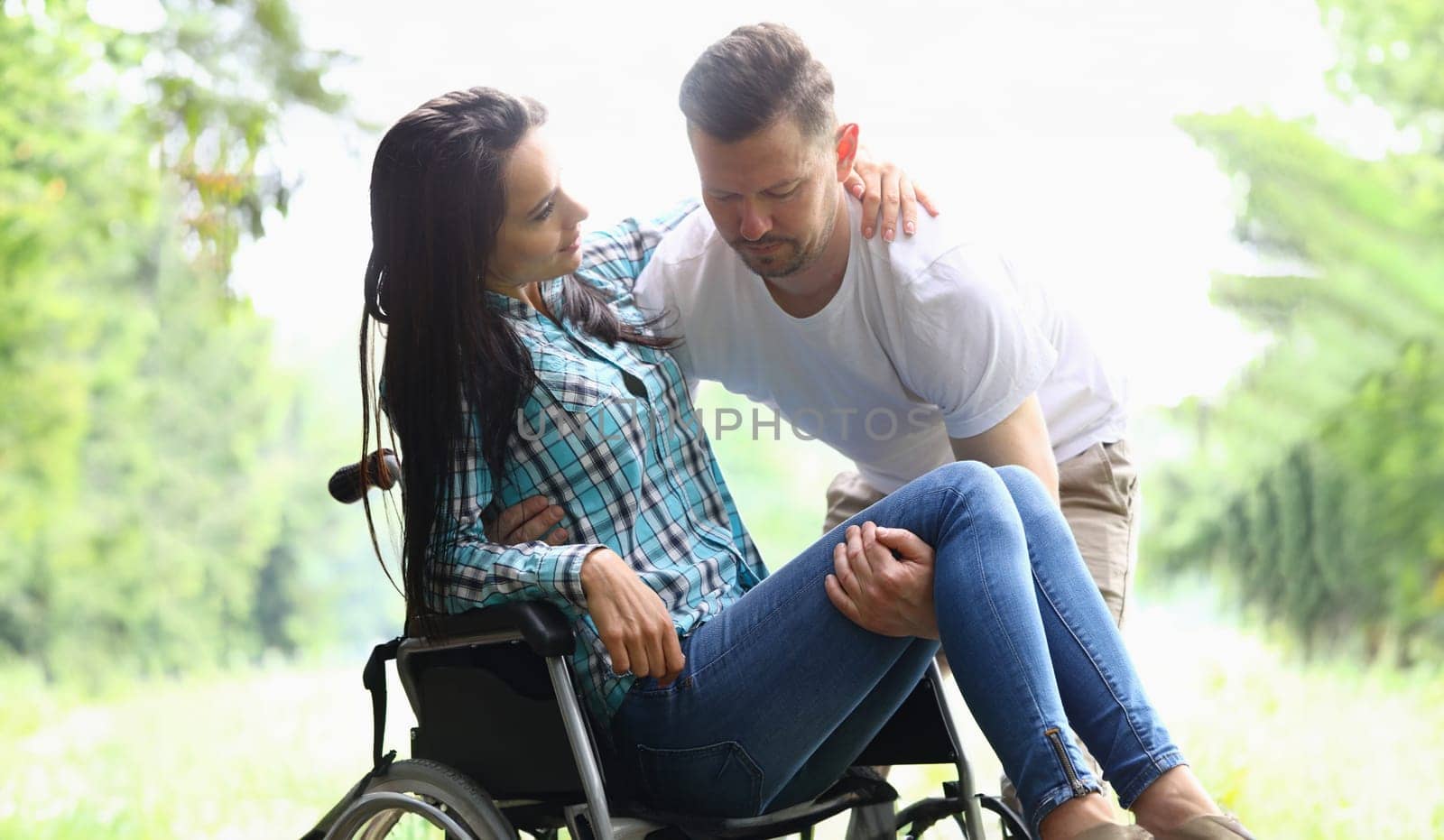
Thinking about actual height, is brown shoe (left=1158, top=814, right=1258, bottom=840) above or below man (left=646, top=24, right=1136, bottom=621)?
below

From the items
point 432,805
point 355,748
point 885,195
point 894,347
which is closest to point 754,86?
point 885,195

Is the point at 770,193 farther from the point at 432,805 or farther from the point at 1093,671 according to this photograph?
the point at 432,805

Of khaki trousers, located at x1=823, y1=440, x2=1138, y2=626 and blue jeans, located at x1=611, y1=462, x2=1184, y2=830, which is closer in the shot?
blue jeans, located at x1=611, y1=462, x2=1184, y2=830

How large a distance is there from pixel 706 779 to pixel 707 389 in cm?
697

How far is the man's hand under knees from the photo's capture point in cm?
148

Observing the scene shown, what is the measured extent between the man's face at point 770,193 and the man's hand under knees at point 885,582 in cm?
51

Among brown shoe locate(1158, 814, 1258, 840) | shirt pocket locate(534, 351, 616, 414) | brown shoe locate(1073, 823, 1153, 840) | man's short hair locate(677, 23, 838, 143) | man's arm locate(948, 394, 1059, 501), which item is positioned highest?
man's short hair locate(677, 23, 838, 143)

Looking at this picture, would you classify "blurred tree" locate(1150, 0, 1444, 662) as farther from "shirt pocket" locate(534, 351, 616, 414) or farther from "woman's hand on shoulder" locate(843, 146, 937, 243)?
"shirt pocket" locate(534, 351, 616, 414)

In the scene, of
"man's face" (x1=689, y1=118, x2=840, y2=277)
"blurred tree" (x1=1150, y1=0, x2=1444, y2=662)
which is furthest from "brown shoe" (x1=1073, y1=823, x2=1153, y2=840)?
"blurred tree" (x1=1150, y1=0, x2=1444, y2=662)

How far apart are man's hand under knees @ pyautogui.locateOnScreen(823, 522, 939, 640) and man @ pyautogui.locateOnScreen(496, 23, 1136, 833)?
392mm

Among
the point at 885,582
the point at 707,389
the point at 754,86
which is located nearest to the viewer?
the point at 885,582

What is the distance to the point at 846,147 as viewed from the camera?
2.02 m

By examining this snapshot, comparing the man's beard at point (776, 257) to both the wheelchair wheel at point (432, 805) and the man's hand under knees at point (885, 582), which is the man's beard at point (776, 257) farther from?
the wheelchair wheel at point (432, 805)

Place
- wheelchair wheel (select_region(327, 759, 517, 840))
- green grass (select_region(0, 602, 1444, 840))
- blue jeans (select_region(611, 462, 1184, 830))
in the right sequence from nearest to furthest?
1. blue jeans (select_region(611, 462, 1184, 830))
2. wheelchair wheel (select_region(327, 759, 517, 840))
3. green grass (select_region(0, 602, 1444, 840))
